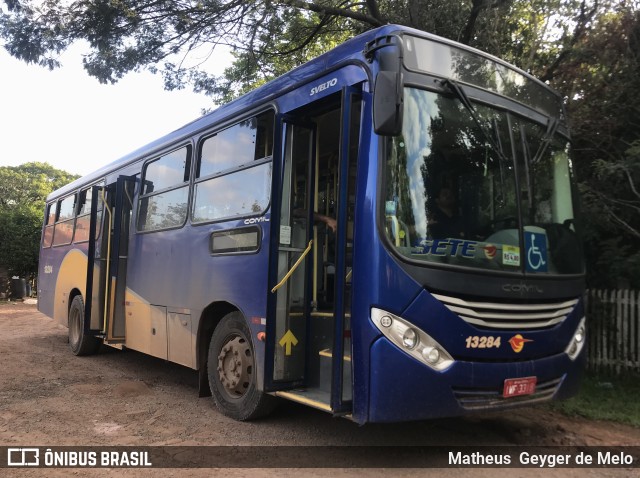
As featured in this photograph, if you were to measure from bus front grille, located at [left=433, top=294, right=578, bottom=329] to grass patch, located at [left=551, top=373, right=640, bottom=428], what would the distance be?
6.08 feet

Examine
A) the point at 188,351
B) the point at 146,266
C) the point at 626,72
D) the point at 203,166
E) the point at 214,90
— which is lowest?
the point at 188,351

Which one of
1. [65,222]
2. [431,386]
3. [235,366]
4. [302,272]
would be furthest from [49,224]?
[431,386]

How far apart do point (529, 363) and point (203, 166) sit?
155 inches

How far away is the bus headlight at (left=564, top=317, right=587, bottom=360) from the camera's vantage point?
14.4 ft

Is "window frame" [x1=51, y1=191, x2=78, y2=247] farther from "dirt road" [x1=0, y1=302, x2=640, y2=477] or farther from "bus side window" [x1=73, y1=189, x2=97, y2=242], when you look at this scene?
"dirt road" [x1=0, y1=302, x2=640, y2=477]

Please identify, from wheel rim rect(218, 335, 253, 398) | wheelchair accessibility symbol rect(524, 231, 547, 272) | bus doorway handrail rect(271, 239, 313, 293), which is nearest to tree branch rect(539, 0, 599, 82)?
wheelchair accessibility symbol rect(524, 231, 547, 272)

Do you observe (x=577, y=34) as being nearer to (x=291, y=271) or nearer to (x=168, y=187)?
(x=168, y=187)

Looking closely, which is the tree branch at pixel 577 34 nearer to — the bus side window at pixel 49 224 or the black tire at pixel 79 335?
the black tire at pixel 79 335

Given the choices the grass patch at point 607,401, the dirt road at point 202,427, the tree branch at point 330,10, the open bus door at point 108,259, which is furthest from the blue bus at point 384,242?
the tree branch at point 330,10

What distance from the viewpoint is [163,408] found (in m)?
5.69

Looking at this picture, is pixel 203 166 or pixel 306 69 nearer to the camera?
pixel 306 69

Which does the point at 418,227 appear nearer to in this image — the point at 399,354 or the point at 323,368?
the point at 399,354

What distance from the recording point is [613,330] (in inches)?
287

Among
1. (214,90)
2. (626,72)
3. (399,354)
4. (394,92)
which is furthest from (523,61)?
(399,354)
